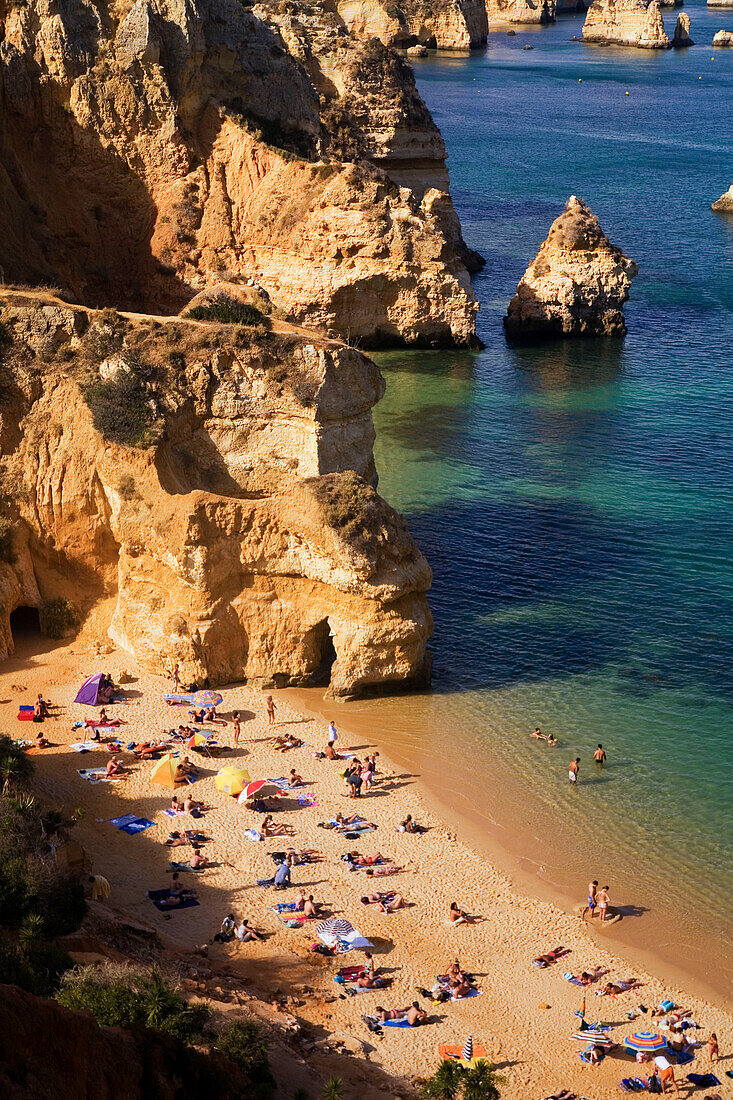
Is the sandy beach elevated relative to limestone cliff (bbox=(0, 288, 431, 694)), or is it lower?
lower

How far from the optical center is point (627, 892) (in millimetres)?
29234

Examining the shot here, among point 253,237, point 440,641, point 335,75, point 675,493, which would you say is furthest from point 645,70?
point 440,641

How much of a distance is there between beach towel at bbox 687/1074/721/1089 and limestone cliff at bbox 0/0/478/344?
3847 centimetres

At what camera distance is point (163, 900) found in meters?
27.4

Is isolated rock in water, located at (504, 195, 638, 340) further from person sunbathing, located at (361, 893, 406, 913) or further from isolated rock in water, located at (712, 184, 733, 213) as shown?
person sunbathing, located at (361, 893, 406, 913)

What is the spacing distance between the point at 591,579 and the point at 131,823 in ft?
64.2

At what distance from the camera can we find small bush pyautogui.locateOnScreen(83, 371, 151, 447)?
35.2 metres

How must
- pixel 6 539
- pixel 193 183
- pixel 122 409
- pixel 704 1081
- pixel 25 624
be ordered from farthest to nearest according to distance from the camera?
pixel 193 183 < pixel 25 624 < pixel 6 539 < pixel 122 409 < pixel 704 1081

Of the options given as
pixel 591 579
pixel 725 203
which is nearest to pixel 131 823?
pixel 591 579

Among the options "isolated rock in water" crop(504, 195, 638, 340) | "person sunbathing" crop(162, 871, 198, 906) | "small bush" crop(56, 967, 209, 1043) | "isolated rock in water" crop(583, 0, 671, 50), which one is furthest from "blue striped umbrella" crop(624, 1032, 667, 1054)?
"isolated rock in water" crop(583, 0, 671, 50)

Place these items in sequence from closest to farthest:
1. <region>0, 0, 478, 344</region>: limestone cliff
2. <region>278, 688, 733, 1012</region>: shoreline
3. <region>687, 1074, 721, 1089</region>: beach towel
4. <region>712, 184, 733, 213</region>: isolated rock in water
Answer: <region>687, 1074, 721, 1089</region>: beach towel → <region>278, 688, 733, 1012</region>: shoreline → <region>0, 0, 478, 344</region>: limestone cliff → <region>712, 184, 733, 213</region>: isolated rock in water

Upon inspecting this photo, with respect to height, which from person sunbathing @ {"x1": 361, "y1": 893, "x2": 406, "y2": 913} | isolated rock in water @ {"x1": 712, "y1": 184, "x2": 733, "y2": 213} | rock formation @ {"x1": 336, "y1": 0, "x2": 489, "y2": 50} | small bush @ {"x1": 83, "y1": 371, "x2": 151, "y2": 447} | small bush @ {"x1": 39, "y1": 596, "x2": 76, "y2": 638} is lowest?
person sunbathing @ {"x1": 361, "y1": 893, "x2": 406, "y2": 913}

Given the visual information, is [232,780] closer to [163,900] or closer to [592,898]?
[163,900]

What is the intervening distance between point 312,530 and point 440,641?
7.20 m
